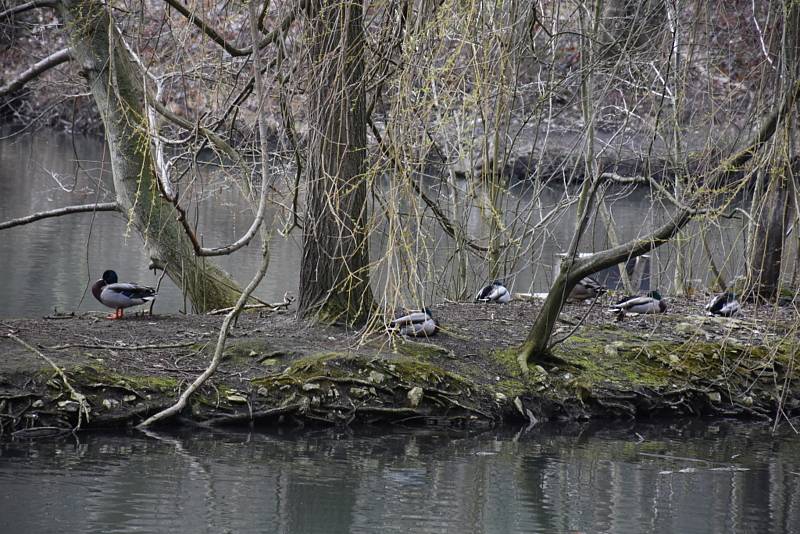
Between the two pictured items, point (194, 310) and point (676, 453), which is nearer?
point (676, 453)

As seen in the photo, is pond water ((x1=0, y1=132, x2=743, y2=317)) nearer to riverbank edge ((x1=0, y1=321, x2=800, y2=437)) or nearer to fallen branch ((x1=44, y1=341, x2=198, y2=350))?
riverbank edge ((x1=0, y1=321, x2=800, y2=437))

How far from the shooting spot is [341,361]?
25.8 ft

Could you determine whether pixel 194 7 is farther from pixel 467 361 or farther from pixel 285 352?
pixel 467 361

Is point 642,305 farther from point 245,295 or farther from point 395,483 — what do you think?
point 245,295

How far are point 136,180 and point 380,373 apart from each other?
136 inches

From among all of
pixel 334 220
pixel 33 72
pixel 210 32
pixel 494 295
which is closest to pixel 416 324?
pixel 334 220

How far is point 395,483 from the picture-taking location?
21.2ft

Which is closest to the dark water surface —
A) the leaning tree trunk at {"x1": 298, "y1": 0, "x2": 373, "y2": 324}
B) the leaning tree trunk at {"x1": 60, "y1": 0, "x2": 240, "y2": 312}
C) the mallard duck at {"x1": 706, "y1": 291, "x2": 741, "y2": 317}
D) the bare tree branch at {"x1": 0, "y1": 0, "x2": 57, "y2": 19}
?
the leaning tree trunk at {"x1": 298, "y1": 0, "x2": 373, "y2": 324}

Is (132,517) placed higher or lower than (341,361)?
lower

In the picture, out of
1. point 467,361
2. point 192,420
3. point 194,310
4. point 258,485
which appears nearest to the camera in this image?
point 258,485

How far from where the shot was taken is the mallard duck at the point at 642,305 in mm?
10078

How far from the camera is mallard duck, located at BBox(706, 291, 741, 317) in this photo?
9531mm

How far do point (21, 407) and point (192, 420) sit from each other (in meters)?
1.09

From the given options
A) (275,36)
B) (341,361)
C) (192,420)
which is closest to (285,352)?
(341,361)
